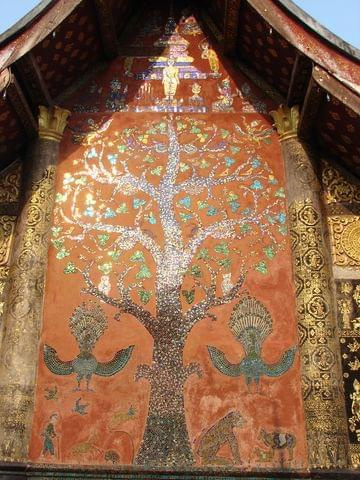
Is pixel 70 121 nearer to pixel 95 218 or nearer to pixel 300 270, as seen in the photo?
pixel 95 218

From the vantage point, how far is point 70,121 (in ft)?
26.5

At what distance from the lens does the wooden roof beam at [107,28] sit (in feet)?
25.1

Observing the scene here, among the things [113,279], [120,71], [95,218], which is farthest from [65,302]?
[120,71]

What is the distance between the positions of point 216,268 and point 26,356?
2.16 meters

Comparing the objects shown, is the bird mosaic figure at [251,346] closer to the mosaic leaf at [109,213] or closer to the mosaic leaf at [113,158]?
the mosaic leaf at [109,213]

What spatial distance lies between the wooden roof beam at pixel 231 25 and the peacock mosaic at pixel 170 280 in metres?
0.24

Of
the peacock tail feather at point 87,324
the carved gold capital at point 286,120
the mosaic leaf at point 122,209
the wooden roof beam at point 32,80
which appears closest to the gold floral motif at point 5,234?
the peacock tail feather at point 87,324

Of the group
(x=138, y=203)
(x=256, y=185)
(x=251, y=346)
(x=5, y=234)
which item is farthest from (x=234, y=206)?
(x=5, y=234)

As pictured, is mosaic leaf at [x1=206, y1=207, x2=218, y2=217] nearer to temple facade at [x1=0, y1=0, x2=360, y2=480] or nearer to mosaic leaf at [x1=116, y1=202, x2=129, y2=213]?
temple facade at [x1=0, y1=0, x2=360, y2=480]

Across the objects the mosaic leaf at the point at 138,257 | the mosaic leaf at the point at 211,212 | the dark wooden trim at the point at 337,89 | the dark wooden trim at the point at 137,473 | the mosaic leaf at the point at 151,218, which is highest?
the dark wooden trim at the point at 337,89

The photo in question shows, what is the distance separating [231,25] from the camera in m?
7.92

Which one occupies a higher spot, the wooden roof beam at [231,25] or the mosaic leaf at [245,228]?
the wooden roof beam at [231,25]

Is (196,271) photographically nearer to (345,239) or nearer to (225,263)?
(225,263)

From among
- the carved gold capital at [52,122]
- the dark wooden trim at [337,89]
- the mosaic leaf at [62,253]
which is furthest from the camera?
the carved gold capital at [52,122]
